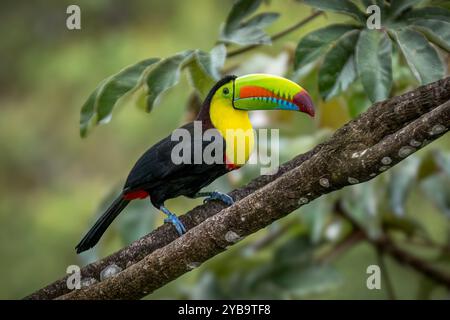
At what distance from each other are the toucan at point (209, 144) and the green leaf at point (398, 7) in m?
0.41

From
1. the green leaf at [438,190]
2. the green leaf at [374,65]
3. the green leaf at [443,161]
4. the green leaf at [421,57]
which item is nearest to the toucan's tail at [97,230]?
the green leaf at [374,65]

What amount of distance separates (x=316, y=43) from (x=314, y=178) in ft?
1.97

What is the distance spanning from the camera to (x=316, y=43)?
2.53 metres

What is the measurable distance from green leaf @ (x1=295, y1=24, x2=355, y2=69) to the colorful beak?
8 centimetres

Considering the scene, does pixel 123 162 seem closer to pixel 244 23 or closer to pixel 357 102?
pixel 357 102

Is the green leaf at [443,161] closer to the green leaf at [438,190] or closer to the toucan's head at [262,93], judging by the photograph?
the green leaf at [438,190]

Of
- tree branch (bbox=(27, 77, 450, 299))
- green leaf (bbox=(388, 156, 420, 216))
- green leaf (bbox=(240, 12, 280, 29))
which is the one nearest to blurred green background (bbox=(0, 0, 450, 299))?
green leaf (bbox=(388, 156, 420, 216))

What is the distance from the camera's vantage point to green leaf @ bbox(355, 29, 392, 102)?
2406mm

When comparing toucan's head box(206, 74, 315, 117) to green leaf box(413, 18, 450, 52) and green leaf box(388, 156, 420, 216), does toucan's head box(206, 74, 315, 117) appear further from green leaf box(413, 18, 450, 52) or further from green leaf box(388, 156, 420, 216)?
green leaf box(388, 156, 420, 216)

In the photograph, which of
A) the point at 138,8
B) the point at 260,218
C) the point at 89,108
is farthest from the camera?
the point at 138,8

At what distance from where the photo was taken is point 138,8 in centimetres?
841

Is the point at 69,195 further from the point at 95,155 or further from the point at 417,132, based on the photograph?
the point at 417,132
